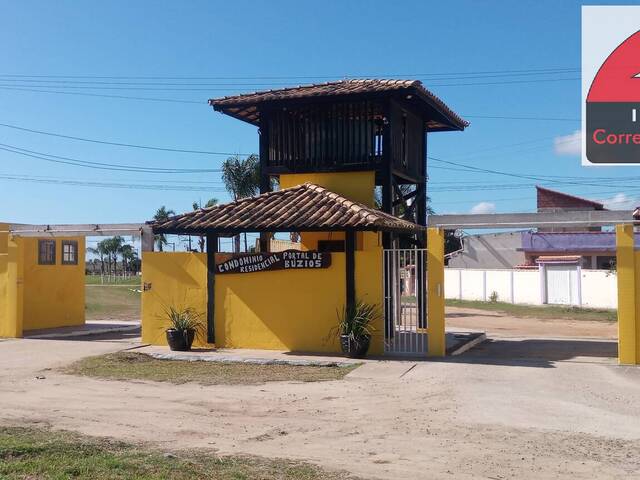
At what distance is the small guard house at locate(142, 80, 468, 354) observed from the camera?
1561 cm

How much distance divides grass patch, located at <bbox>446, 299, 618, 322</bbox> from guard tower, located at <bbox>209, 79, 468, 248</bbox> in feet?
43.4

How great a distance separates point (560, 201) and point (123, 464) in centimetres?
5005

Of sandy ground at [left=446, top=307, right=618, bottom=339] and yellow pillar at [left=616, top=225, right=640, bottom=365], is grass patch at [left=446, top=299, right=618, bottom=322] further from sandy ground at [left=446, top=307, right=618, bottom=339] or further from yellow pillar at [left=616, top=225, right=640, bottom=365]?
yellow pillar at [left=616, top=225, right=640, bottom=365]

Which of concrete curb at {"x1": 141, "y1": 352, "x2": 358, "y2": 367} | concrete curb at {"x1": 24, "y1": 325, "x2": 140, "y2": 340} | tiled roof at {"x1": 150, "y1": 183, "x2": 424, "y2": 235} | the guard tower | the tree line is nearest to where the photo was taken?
concrete curb at {"x1": 141, "y1": 352, "x2": 358, "y2": 367}

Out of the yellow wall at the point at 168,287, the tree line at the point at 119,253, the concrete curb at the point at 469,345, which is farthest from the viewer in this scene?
the tree line at the point at 119,253

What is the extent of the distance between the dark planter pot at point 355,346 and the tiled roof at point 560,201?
4020 cm

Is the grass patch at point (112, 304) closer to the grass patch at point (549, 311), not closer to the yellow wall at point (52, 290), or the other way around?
the yellow wall at point (52, 290)

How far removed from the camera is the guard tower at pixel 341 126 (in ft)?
58.5

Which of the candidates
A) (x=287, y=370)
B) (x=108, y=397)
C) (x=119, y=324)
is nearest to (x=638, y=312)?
(x=287, y=370)

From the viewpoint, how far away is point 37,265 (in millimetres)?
22422

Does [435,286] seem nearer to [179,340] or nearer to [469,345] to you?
[469,345]

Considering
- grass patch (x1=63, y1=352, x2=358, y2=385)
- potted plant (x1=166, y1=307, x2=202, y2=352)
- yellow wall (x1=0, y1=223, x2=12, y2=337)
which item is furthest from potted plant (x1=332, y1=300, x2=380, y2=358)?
yellow wall (x1=0, y1=223, x2=12, y2=337)

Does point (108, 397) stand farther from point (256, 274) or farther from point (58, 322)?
point (58, 322)

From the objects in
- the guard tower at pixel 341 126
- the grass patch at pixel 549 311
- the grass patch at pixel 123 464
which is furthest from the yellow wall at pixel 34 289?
the grass patch at pixel 549 311
